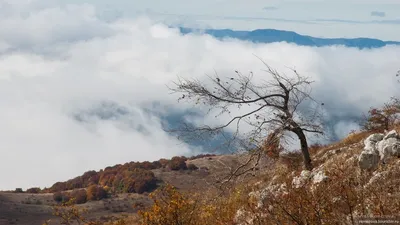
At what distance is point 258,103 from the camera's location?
1403cm

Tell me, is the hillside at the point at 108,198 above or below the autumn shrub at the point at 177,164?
below

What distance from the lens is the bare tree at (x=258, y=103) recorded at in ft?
44.6

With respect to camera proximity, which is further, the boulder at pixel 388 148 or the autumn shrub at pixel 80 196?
the autumn shrub at pixel 80 196

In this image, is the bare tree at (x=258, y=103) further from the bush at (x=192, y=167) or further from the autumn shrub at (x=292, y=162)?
the bush at (x=192, y=167)

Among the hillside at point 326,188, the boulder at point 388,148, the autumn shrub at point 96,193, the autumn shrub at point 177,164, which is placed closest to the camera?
the hillside at point 326,188

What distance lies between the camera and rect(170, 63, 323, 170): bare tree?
1359 centimetres

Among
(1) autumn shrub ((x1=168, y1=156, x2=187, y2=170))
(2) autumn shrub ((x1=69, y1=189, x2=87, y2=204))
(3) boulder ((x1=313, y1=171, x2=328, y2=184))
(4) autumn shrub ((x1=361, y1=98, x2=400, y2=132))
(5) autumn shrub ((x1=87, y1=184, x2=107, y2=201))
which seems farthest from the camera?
(1) autumn shrub ((x1=168, y1=156, x2=187, y2=170))

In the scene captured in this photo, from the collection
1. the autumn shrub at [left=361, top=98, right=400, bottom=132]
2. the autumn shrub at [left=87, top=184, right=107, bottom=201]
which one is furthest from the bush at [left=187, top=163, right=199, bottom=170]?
the autumn shrub at [left=361, top=98, right=400, bottom=132]

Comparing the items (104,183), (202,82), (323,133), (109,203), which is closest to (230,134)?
(202,82)

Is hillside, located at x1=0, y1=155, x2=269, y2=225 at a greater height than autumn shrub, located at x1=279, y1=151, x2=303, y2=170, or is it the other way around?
autumn shrub, located at x1=279, y1=151, x2=303, y2=170

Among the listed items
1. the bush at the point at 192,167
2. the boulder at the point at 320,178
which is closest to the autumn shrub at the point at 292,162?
the boulder at the point at 320,178

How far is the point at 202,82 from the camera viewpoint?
45.5 ft

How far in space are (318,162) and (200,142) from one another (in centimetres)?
500

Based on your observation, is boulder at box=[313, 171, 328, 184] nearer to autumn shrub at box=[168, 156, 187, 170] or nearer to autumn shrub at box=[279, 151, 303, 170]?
autumn shrub at box=[279, 151, 303, 170]
